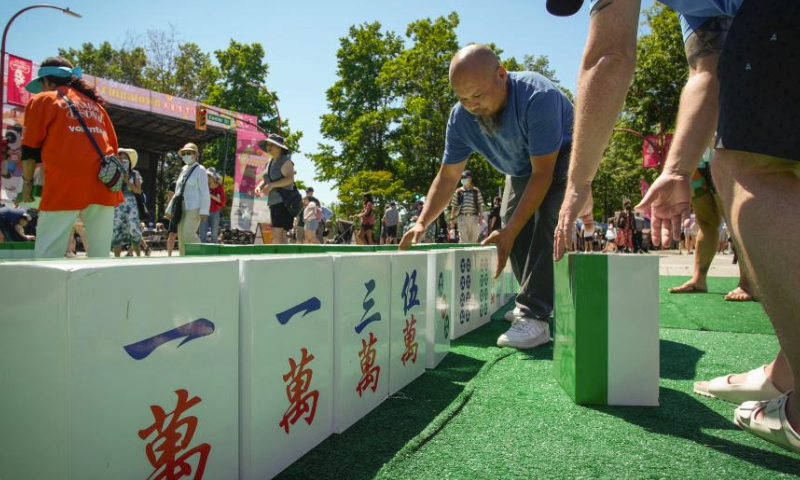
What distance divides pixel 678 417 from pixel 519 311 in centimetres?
150

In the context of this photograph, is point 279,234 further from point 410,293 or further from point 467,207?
point 467,207

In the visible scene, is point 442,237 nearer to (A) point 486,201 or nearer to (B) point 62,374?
(A) point 486,201

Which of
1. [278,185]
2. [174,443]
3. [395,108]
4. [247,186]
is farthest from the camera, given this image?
[395,108]

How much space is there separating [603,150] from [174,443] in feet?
5.05

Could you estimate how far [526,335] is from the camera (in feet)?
9.71

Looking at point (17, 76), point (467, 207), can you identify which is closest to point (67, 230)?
point (467, 207)

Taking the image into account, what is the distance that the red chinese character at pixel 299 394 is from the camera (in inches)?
53.1

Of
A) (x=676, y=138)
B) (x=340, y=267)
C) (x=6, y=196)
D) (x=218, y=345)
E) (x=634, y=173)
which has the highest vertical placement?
(x=634, y=173)

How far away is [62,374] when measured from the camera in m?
0.81

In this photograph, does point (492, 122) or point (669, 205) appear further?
point (492, 122)

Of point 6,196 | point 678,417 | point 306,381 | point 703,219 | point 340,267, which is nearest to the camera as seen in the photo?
point 306,381

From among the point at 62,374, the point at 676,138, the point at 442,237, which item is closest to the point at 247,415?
A: the point at 62,374

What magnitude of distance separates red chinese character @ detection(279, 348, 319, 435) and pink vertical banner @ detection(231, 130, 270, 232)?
21.7 m

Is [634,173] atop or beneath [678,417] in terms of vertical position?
atop
